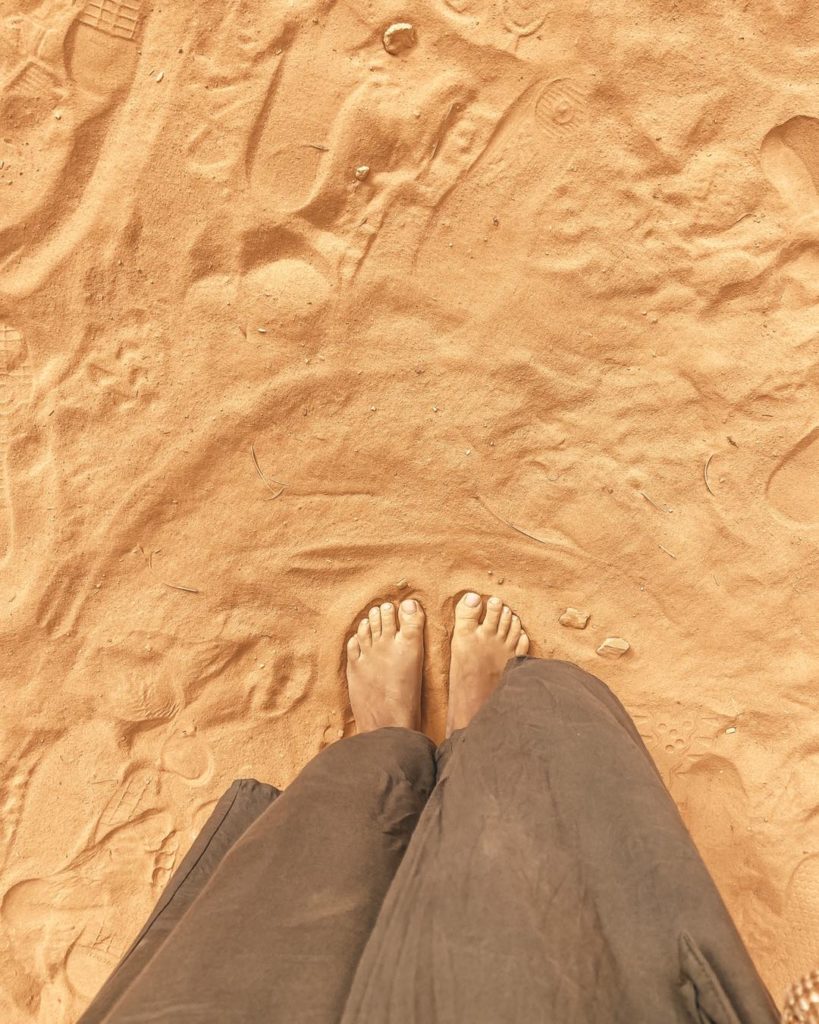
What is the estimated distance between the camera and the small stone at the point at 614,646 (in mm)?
1567

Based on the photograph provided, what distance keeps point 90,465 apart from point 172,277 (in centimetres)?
46

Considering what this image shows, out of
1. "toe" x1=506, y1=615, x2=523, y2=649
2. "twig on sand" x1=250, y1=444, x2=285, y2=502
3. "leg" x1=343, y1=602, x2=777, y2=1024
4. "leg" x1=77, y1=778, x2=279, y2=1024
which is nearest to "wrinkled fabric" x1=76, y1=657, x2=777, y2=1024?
"leg" x1=343, y1=602, x2=777, y2=1024

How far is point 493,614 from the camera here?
1.59 m

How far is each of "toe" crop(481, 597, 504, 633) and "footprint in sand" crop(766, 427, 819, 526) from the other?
25.4 inches

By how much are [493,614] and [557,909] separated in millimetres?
711

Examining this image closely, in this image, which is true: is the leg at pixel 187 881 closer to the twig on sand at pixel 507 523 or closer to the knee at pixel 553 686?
the knee at pixel 553 686

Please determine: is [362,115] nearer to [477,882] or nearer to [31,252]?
[31,252]

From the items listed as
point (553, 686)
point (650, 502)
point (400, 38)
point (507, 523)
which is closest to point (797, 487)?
point (650, 502)

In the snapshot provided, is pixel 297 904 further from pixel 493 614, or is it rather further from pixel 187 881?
pixel 493 614

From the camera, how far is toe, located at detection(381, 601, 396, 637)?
1616mm

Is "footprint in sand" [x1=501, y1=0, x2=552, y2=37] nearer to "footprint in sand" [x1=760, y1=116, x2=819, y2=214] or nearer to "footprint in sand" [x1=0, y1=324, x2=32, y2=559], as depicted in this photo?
"footprint in sand" [x1=760, y1=116, x2=819, y2=214]

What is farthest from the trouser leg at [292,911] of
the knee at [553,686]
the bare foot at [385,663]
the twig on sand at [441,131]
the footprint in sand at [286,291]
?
the twig on sand at [441,131]

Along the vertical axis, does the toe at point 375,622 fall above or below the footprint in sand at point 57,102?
below

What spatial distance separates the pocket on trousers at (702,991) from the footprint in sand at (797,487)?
3.20 ft
